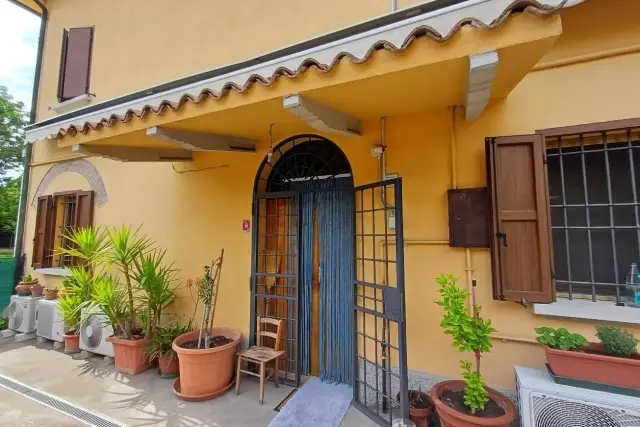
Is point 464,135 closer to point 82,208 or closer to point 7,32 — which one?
point 82,208

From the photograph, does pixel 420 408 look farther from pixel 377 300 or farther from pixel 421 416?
pixel 377 300

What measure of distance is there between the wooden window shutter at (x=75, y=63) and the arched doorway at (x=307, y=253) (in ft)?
20.7

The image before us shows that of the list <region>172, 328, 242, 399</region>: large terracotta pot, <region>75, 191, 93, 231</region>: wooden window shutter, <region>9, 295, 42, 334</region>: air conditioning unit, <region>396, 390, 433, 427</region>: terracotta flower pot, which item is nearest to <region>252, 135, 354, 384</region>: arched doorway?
<region>172, 328, 242, 399</region>: large terracotta pot

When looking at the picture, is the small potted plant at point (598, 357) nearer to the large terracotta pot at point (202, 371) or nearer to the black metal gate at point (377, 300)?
the black metal gate at point (377, 300)

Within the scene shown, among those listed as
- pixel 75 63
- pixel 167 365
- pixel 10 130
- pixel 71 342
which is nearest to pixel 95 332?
pixel 71 342

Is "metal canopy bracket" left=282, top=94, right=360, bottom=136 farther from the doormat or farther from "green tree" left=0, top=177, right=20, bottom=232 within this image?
"green tree" left=0, top=177, right=20, bottom=232

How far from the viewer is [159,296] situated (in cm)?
497

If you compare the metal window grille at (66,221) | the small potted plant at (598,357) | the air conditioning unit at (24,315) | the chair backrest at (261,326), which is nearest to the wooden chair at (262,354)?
the chair backrest at (261,326)

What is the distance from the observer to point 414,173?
3.72 meters

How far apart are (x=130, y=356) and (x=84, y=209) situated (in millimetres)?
4011

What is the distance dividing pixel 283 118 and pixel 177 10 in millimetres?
5091

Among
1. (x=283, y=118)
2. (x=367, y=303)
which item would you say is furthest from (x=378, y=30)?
(x=367, y=303)

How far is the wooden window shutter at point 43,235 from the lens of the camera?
7461 mm

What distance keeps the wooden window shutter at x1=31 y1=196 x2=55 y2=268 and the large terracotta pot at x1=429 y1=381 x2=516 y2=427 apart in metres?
9.18
